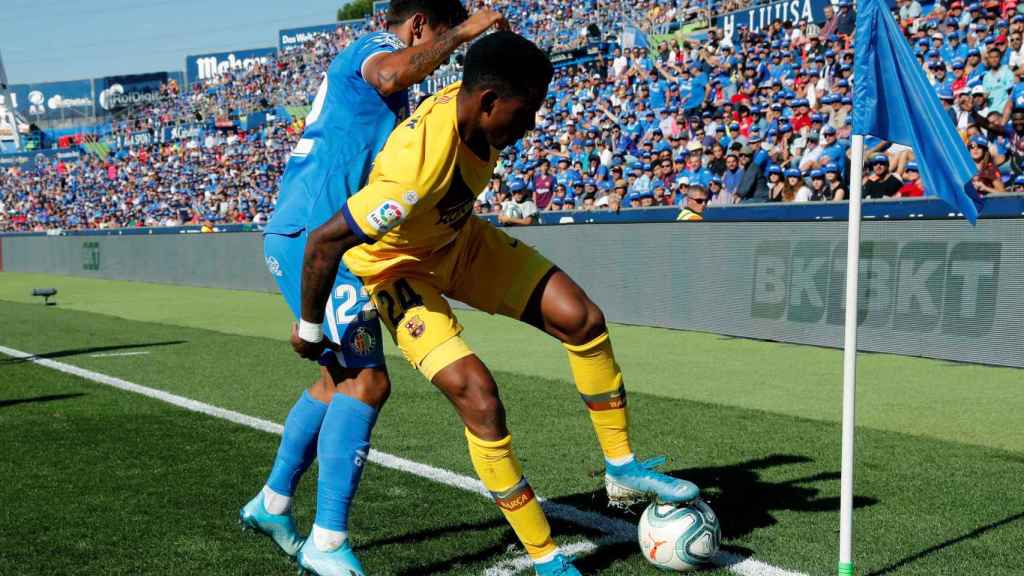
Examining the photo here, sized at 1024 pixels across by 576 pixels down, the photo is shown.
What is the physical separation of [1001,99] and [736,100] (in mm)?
5192

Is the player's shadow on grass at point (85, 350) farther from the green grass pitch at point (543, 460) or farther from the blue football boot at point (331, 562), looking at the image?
the blue football boot at point (331, 562)

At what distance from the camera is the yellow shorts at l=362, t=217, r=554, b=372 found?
395cm

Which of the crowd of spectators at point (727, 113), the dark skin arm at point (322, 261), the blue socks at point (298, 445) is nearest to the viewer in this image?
the dark skin arm at point (322, 261)

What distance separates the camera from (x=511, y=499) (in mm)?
3705

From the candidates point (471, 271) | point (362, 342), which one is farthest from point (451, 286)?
point (362, 342)

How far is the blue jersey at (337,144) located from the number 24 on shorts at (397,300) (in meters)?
0.40

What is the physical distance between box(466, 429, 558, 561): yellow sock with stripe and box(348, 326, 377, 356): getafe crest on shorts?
66 cm

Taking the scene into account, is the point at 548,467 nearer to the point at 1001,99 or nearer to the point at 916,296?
the point at 916,296

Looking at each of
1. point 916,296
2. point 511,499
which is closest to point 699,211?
point 916,296

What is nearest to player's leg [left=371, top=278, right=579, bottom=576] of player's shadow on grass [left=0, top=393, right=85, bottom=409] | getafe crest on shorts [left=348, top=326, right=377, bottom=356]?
getafe crest on shorts [left=348, top=326, right=377, bottom=356]

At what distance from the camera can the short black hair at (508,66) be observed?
11.5ft

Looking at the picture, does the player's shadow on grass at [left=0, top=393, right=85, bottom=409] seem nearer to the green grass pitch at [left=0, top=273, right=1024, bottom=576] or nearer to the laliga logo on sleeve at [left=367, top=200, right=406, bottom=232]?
the green grass pitch at [left=0, top=273, right=1024, bottom=576]

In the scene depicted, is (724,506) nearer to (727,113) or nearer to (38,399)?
(38,399)

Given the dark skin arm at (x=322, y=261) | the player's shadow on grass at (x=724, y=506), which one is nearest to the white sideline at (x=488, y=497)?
the player's shadow on grass at (x=724, y=506)
